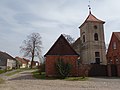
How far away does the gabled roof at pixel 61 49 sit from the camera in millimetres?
31286

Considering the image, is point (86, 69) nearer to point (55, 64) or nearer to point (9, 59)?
point (55, 64)

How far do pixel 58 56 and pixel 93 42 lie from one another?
15.2 meters

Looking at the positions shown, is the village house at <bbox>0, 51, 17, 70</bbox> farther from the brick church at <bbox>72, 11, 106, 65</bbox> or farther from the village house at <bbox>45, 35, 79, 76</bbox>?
the village house at <bbox>45, 35, 79, 76</bbox>

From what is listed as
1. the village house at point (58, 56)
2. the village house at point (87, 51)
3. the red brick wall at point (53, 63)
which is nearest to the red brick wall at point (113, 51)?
the village house at point (87, 51)

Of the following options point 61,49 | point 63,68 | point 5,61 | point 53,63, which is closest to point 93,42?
point 61,49

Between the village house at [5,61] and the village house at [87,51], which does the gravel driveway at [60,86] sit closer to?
the village house at [87,51]

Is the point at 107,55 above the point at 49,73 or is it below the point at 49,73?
above

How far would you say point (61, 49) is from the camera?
31.7 metres

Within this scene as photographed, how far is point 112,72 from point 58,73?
31.4 feet

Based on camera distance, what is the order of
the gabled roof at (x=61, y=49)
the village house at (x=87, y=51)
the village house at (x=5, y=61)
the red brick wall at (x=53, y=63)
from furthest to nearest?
1. the village house at (x=5, y=61)
2. the gabled roof at (x=61, y=49)
3. the village house at (x=87, y=51)
4. the red brick wall at (x=53, y=63)

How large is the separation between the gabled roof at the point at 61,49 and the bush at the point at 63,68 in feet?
8.80

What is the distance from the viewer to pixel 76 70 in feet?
102

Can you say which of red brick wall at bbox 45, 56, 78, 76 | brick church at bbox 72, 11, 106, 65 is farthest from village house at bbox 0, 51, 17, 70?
red brick wall at bbox 45, 56, 78, 76

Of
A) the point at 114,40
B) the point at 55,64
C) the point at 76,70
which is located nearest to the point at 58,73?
the point at 55,64
